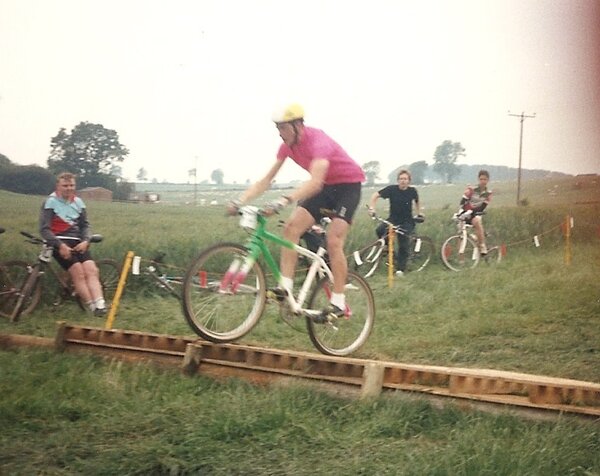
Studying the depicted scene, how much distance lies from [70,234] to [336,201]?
119cm

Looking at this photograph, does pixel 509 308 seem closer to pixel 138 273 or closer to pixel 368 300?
pixel 368 300

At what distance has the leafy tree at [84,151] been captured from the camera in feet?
9.77

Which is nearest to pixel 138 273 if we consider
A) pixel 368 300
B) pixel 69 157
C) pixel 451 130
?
pixel 69 157

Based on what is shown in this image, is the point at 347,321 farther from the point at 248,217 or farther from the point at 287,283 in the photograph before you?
the point at 248,217

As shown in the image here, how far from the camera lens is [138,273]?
311 centimetres

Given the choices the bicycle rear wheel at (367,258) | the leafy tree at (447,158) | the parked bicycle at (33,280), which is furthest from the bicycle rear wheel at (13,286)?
the leafy tree at (447,158)

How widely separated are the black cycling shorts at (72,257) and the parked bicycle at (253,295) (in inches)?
24.4

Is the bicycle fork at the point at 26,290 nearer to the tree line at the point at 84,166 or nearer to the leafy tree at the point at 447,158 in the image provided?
the tree line at the point at 84,166

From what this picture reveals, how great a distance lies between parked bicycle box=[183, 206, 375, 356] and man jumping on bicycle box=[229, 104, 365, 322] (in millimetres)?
56

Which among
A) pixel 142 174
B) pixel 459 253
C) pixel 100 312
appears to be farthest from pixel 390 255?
pixel 100 312

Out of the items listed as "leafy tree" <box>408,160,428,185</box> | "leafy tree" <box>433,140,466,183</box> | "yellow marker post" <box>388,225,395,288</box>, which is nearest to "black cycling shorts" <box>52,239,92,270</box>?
"yellow marker post" <box>388,225,395,288</box>

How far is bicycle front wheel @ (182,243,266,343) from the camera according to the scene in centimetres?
274

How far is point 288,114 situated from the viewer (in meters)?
2.92

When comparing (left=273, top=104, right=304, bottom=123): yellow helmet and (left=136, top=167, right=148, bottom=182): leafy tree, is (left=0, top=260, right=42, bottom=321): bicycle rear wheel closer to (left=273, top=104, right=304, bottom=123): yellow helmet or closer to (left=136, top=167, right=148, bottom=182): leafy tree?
(left=136, top=167, right=148, bottom=182): leafy tree
